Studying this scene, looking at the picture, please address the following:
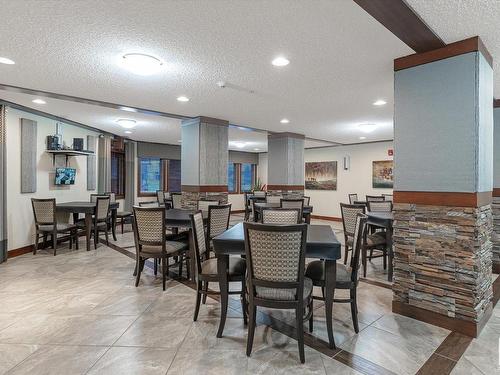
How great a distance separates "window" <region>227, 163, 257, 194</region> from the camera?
1220cm

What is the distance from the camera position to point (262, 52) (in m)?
2.85

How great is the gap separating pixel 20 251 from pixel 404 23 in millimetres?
6447

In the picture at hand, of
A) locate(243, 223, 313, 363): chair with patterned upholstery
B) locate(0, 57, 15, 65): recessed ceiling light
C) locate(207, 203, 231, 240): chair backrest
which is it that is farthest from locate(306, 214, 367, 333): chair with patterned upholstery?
locate(0, 57, 15, 65): recessed ceiling light

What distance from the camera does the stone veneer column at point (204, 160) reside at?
19.2ft

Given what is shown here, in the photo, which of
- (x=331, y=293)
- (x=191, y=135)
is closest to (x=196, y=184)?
(x=191, y=135)

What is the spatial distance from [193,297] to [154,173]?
753 cm

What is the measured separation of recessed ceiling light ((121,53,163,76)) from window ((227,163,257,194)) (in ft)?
28.9

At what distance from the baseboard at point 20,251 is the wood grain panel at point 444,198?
235 inches

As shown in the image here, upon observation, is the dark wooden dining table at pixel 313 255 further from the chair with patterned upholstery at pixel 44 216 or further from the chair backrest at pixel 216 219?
the chair with patterned upholstery at pixel 44 216

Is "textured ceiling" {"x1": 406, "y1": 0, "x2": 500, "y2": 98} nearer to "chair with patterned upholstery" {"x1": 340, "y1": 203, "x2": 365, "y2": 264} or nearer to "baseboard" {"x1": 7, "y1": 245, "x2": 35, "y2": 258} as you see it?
Answer: "chair with patterned upholstery" {"x1": 340, "y1": 203, "x2": 365, "y2": 264}

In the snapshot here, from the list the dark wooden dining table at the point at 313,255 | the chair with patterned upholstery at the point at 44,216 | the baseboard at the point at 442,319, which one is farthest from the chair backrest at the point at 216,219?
the chair with patterned upholstery at the point at 44,216

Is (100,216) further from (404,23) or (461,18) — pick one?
(461,18)

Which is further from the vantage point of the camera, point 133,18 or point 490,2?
point 133,18

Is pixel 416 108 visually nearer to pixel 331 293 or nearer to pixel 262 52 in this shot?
pixel 262 52
